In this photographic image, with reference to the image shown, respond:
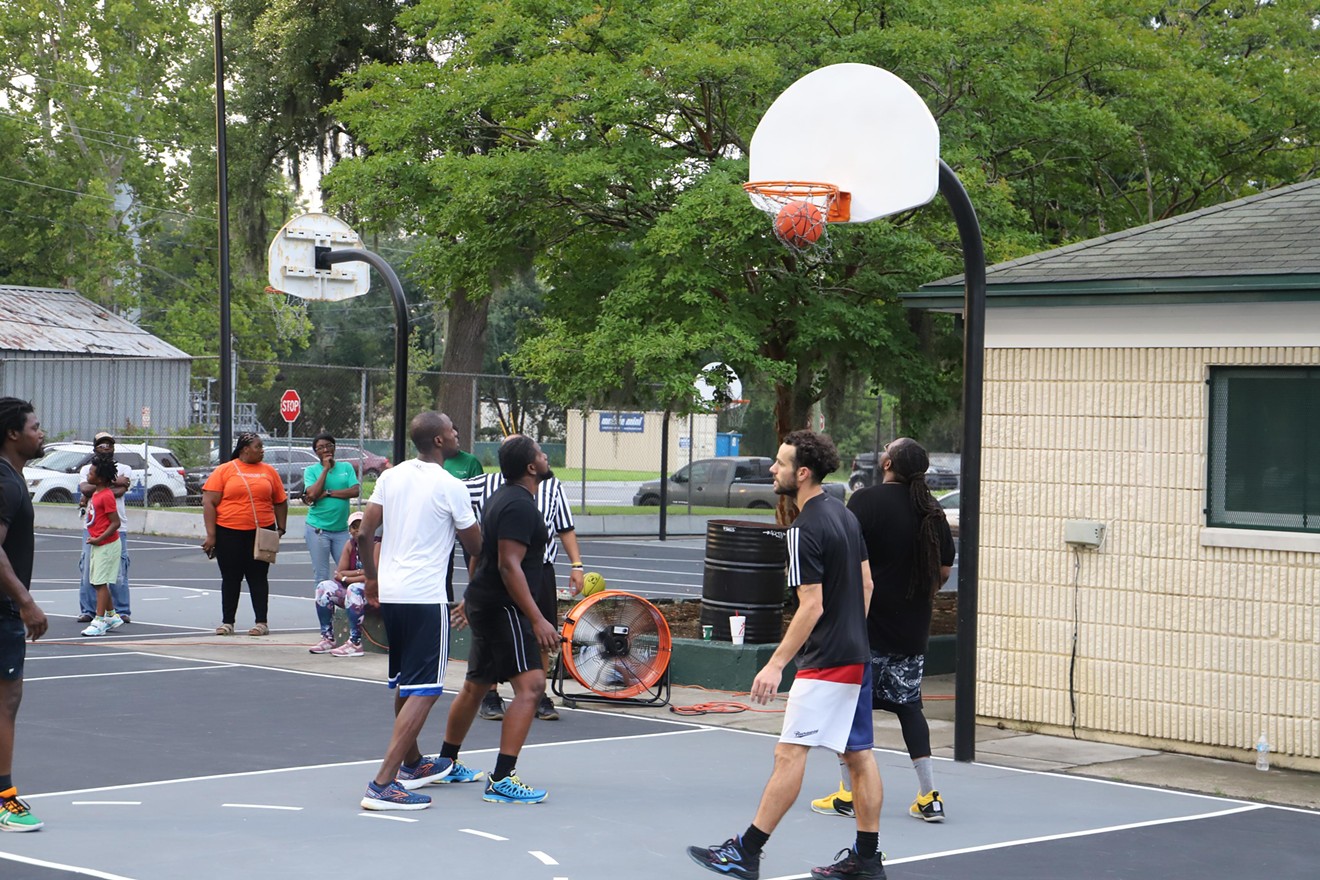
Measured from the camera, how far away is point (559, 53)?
15.5 m

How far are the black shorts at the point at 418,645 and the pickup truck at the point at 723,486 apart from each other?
30067mm

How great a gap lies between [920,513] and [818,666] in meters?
1.75

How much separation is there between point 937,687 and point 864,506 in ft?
17.0

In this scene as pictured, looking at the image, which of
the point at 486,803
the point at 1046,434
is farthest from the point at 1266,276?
the point at 486,803

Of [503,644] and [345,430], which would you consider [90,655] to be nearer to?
[503,644]

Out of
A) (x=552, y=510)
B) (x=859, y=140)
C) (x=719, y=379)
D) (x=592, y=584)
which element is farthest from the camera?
(x=719, y=379)

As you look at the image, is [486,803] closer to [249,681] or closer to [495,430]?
[249,681]

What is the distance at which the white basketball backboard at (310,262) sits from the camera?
15.7 metres

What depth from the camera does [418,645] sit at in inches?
312

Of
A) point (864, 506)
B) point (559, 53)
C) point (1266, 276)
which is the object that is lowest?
point (864, 506)

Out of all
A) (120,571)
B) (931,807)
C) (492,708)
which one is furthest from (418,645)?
(120,571)

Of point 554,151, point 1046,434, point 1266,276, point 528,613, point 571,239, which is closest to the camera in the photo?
point 528,613

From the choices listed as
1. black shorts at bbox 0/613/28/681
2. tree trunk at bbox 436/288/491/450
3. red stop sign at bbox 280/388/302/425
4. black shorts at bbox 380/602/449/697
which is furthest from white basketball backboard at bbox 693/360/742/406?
red stop sign at bbox 280/388/302/425

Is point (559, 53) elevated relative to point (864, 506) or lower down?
elevated
